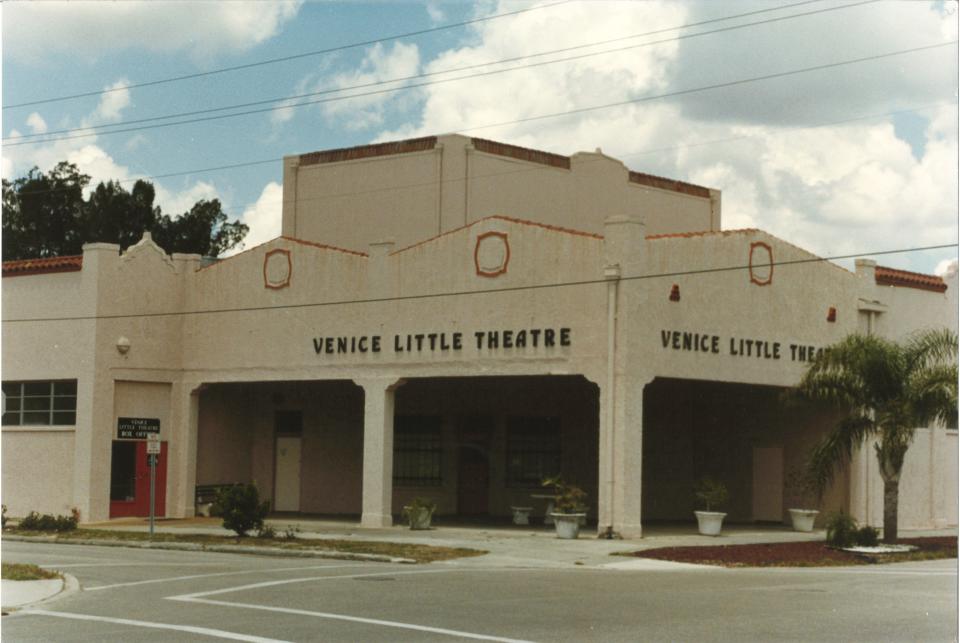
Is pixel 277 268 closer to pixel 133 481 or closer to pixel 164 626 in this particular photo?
pixel 133 481

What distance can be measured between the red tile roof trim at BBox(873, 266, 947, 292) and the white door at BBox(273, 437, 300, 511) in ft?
55.1

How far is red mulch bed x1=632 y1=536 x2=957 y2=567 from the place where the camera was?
24.6 m

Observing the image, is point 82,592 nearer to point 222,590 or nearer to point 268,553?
point 222,590

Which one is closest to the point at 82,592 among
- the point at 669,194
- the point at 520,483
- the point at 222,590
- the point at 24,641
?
the point at 222,590

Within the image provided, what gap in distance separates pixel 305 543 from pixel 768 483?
14.8 meters

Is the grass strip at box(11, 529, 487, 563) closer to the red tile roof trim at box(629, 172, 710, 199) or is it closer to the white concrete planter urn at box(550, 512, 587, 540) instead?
the white concrete planter urn at box(550, 512, 587, 540)

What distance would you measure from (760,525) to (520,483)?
658 centimetres

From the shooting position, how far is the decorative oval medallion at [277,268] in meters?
34.4

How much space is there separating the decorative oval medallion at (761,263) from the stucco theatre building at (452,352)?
84 millimetres

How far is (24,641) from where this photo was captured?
1307 cm

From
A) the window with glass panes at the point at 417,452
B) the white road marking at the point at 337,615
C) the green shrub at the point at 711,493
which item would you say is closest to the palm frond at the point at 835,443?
the green shrub at the point at 711,493

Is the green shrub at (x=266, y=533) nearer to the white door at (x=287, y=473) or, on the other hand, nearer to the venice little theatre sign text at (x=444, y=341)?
the venice little theatre sign text at (x=444, y=341)

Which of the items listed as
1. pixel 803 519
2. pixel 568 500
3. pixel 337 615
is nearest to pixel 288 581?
pixel 337 615

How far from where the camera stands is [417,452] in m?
38.7
